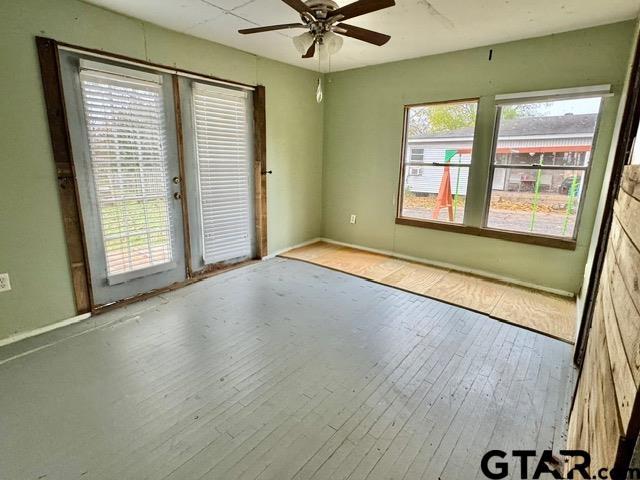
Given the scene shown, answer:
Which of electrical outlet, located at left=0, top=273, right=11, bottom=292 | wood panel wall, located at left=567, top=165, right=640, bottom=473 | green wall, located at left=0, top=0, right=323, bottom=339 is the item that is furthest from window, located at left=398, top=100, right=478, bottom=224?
electrical outlet, located at left=0, top=273, right=11, bottom=292

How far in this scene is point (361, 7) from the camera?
1.89 m

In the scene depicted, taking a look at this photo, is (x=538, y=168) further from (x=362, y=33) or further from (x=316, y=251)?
(x=316, y=251)

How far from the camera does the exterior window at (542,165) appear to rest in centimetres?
301

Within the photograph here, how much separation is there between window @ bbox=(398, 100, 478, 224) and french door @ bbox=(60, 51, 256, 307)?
207cm

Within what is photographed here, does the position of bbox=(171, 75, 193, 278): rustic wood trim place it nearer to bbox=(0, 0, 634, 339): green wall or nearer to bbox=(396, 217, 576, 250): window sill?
bbox=(0, 0, 634, 339): green wall

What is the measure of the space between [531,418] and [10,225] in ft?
11.8

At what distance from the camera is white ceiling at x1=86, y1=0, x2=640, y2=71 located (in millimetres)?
2443

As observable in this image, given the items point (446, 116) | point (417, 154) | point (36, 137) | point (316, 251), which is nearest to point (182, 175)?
point (36, 137)

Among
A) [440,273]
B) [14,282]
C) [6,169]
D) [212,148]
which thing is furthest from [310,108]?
[14,282]

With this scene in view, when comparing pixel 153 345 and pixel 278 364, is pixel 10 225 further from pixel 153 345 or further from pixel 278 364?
pixel 278 364

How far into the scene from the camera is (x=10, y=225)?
2289 millimetres

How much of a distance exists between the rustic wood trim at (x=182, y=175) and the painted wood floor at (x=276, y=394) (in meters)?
0.71

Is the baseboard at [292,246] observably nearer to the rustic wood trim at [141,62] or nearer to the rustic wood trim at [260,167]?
the rustic wood trim at [260,167]

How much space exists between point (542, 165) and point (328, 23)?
2.53m
